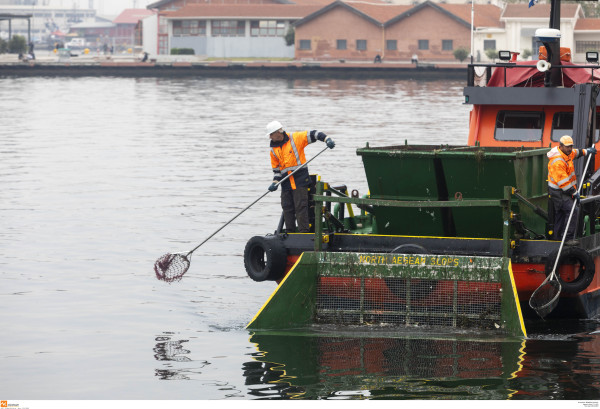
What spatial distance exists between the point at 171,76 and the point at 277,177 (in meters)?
86.1

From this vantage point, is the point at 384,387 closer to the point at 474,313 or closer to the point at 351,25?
the point at 474,313

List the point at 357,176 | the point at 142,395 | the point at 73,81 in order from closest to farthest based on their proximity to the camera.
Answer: the point at 142,395 < the point at 357,176 < the point at 73,81

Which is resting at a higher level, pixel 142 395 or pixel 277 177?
pixel 277 177

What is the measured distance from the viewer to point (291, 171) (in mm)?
15344

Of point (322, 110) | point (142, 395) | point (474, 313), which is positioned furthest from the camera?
point (322, 110)

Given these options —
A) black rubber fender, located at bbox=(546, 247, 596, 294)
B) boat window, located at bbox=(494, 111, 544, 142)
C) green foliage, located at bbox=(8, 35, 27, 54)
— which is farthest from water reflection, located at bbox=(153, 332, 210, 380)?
green foliage, located at bbox=(8, 35, 27, 54)

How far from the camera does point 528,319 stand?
49.1ft

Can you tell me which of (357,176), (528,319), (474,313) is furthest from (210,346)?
(357,176)

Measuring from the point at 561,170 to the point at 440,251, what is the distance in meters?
1.83

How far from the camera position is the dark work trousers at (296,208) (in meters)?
15.3

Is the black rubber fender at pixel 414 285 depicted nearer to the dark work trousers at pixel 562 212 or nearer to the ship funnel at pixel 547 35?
the dark work trousers at pixel 562 212

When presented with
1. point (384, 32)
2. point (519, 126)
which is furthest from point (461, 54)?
point (519, 126)

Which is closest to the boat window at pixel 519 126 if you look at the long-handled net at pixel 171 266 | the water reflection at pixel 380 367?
the water reflection at pixel 380 367

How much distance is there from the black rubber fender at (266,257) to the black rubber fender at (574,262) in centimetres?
348
